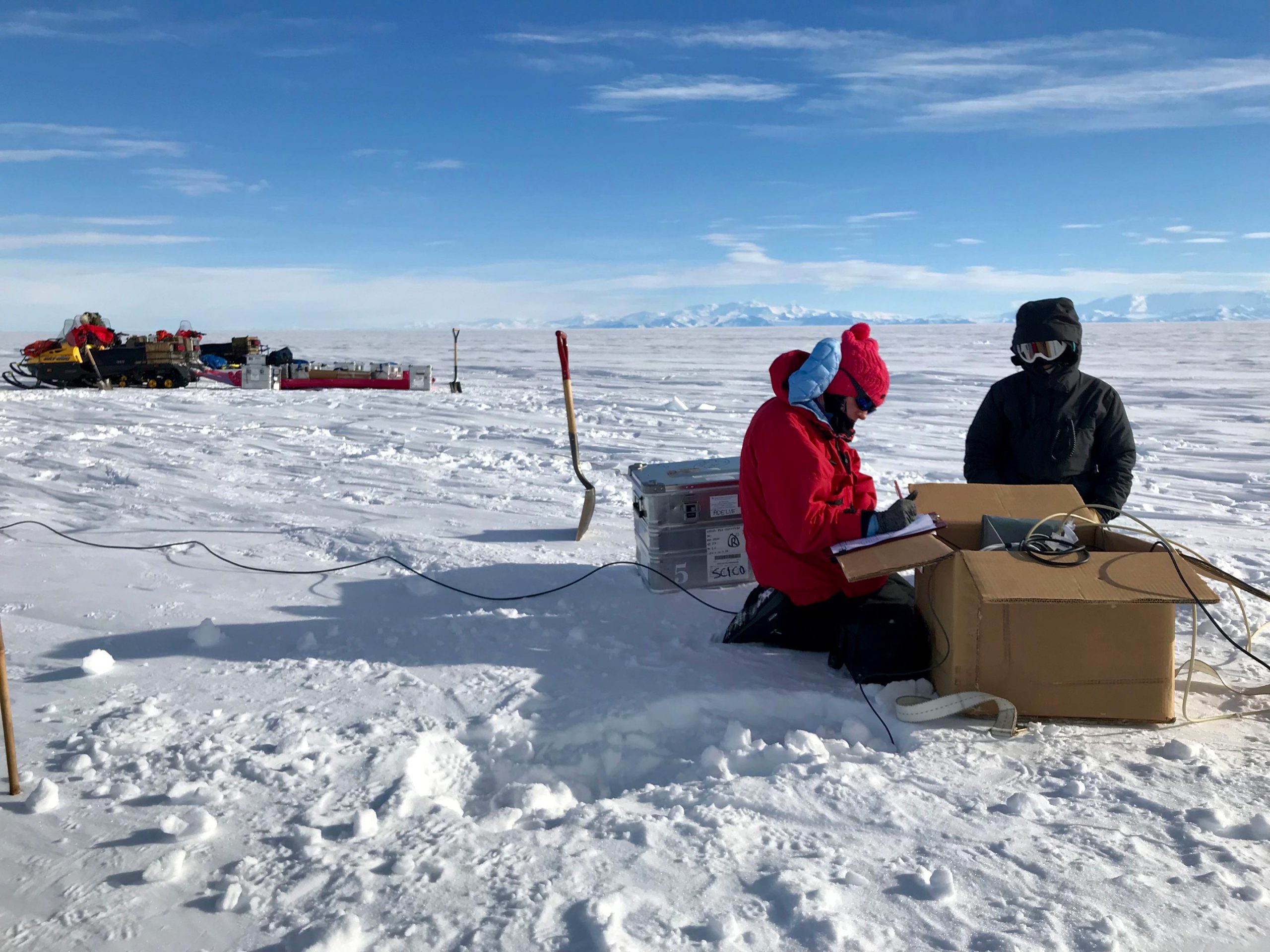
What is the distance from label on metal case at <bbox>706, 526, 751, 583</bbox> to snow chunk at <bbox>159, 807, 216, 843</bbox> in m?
2.42

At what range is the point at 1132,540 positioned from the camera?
301 centimetres

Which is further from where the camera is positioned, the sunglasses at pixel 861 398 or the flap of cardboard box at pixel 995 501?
the flap of cardboard box at pixel 995 501

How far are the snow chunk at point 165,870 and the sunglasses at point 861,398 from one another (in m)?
2.44

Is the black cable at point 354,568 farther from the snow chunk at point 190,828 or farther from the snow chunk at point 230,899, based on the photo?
the snow chunk at point 230,899

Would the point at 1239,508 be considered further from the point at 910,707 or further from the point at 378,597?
the point at 378,597

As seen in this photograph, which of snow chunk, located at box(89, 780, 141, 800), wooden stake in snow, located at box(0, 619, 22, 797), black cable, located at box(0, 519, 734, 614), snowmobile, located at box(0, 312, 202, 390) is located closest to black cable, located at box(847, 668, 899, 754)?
black cable, located at box(0, 519, 734, 614)

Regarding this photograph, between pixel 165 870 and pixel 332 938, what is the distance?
53cm

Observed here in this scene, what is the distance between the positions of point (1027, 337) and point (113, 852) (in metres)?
3.72

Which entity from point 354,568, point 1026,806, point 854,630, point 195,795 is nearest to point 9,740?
point 195,795

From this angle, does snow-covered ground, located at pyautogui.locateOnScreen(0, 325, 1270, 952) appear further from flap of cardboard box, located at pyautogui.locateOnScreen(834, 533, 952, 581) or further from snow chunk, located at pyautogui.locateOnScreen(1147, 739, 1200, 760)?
A: flap of cardboard box, located at pyautogui.locateOnScreen(834, 533, 952, 581)

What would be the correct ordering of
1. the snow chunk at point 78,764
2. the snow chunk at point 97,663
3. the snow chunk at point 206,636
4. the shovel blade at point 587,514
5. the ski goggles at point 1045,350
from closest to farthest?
the snow chunk at point 78,764
the snow chunk at point 97,663
the snow chunk at point 206,636
the ski goggles at point 1045,350
the shovel blade at point 587,514

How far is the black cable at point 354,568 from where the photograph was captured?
4156 mm

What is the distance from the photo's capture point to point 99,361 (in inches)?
637

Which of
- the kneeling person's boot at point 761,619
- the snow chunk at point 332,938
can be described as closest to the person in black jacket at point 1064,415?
the kneeling person's boot at point 761,619
